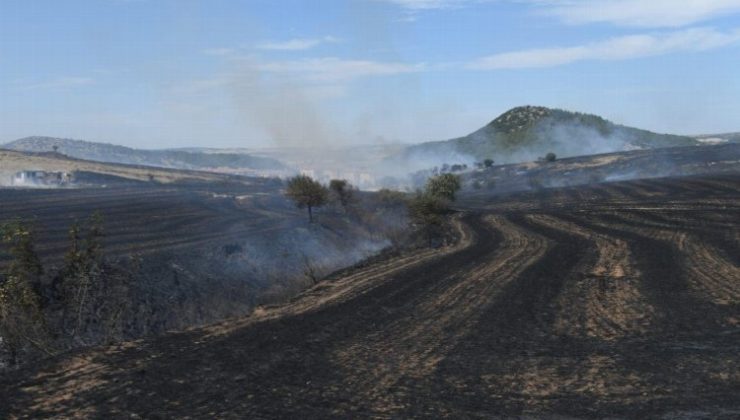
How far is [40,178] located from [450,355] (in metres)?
121

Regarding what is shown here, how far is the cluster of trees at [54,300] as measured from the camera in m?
17.1

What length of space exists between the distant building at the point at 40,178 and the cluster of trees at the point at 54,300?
9664 cm

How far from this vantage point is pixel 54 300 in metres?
23.5

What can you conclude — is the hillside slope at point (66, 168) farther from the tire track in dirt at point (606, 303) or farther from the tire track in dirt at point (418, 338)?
the tire track in dirt at point (606, 303)

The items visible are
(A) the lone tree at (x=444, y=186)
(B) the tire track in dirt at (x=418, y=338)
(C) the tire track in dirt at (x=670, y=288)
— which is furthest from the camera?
(A) the lone tree at (x=444, y=186)

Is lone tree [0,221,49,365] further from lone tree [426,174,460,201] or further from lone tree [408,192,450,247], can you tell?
lone tree [426,174,460,201]

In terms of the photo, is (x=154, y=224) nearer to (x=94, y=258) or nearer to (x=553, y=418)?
(x=94, y=258)

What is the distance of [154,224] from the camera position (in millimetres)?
53656

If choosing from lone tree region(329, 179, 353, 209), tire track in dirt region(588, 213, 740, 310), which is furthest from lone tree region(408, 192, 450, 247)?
lone tree region(329, 179, 353, 209)

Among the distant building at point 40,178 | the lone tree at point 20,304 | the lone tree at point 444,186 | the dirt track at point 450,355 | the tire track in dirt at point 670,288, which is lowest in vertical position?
the tire track in dirt at point 670,288

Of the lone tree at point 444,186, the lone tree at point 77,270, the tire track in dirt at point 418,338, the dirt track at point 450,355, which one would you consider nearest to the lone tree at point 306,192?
the lone tree at point 444,186

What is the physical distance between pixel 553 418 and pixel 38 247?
37.2 metres

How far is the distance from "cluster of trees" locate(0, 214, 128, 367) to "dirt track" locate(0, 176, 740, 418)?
4170mm

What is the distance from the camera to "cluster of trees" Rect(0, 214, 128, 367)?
672 inches
